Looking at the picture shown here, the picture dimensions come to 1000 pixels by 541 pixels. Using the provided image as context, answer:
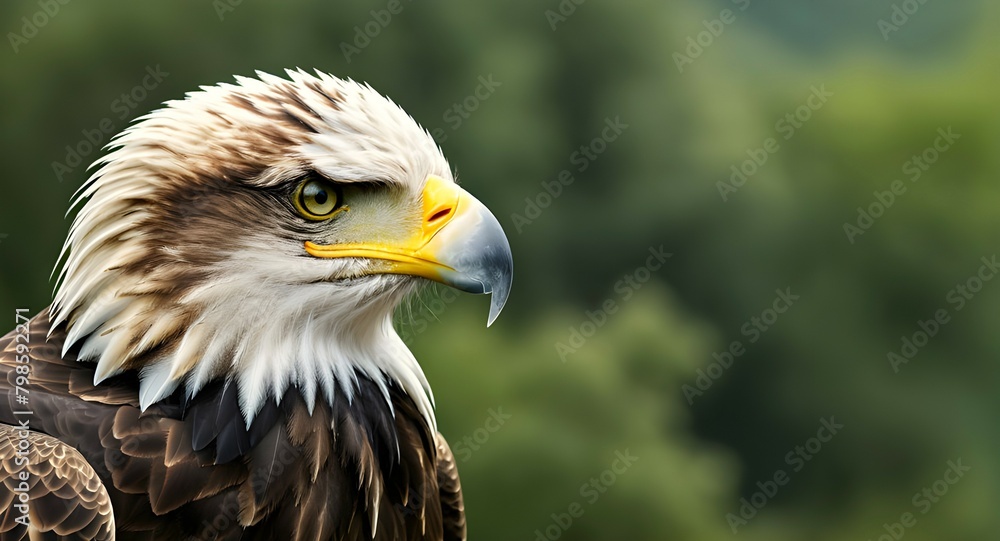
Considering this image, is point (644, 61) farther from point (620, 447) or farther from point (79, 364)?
point (79, 364)

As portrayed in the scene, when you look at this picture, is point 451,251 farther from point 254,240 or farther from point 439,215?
point 254,240

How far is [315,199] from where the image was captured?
5.74 feet

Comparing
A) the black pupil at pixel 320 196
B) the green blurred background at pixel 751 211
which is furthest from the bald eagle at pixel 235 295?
the green blurred background at pixel 751 211

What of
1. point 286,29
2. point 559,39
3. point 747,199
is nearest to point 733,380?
point 747,199

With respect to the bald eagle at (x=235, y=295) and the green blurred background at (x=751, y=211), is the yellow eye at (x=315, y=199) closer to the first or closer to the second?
the bald eagle at (x=235, y=295)

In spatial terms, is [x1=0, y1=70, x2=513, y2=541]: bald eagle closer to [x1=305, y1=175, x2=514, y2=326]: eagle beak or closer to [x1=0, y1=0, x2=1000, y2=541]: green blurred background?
[x1=305, y1=175, x2=514, y2=326]: eagle beak

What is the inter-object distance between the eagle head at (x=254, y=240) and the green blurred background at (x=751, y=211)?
4.81 metres

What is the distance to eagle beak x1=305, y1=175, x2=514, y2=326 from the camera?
5.70ft

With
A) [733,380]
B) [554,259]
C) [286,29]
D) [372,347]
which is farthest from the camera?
[733,380]

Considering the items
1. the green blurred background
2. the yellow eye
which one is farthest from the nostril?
the green blurred background

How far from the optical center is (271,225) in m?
1.73

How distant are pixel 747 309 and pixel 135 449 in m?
7.71

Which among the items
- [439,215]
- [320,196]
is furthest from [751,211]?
[320,196]

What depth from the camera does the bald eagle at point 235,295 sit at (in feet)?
5.49
